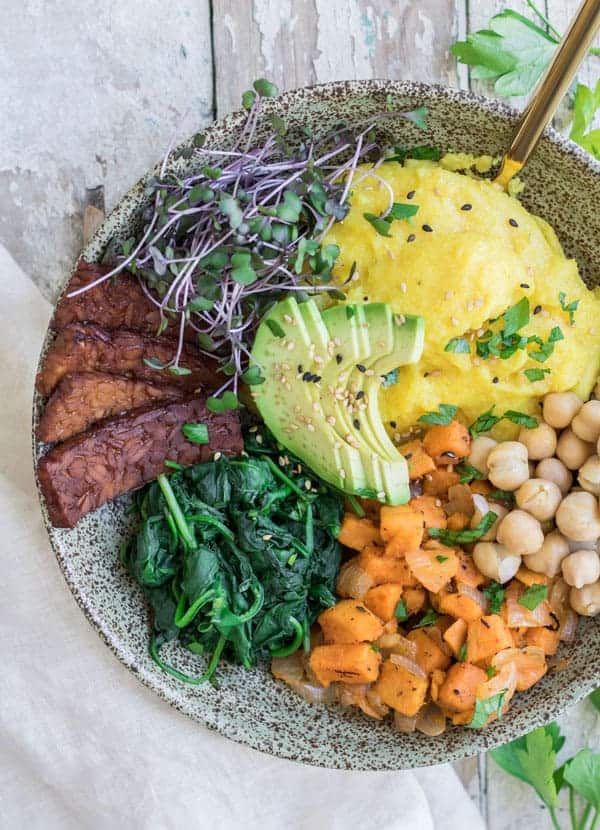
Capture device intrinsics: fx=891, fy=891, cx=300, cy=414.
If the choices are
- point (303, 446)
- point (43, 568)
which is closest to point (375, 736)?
point (303, 446)

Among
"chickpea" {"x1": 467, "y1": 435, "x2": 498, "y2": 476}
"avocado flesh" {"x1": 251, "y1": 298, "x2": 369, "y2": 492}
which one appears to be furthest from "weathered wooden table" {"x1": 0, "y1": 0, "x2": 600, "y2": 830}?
"chickpea" {"x1": 467, "y1": 435, "x2": 498, "y2": 476}

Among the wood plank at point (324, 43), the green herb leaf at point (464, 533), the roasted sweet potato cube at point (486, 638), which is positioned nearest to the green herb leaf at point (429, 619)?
the roasted sweet potato cube at point (486, 638)

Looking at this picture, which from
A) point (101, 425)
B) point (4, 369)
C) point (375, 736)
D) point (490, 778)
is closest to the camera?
point (101, 425)

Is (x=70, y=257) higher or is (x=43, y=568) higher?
(x=70, y=257)

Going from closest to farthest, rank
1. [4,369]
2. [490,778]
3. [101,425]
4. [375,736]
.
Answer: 1. [101,425]
2. [375,736]
3. [4,369]
4. [490,778]

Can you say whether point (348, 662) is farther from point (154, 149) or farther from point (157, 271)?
point (154, 149)

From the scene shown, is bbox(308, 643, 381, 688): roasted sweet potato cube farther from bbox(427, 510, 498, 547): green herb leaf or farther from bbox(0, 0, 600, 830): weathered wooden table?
bbox(0, 0, 600, 830): weathered wooden table

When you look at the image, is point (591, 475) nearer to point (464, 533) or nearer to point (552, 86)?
point (464, 533)

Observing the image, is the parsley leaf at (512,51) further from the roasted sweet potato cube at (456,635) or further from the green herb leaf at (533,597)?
the roasted sweet potato cube at (456,635)
